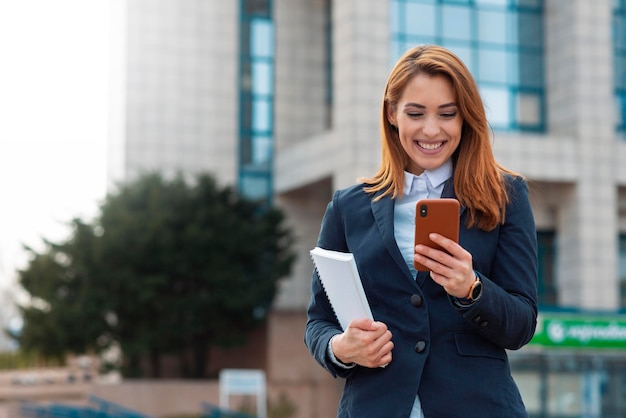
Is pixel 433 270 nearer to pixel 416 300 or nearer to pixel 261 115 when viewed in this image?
pixel 416 300

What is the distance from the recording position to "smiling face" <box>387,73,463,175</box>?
8.35ft

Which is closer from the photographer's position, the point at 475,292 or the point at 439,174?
the point at 475,292

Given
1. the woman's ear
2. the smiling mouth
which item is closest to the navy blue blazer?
the smiling mouth

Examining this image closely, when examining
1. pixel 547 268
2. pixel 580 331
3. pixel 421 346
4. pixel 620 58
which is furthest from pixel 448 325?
pixel 620 58

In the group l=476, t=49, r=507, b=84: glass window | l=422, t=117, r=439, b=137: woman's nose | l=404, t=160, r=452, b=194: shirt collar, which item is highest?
l=476, t=49, r=507, b=84: glass window

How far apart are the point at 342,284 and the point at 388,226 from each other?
24 centimetres

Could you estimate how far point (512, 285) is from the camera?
97.0 inches

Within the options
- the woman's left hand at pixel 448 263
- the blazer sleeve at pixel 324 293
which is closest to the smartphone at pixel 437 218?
the woman's left hand at pixel 448 263

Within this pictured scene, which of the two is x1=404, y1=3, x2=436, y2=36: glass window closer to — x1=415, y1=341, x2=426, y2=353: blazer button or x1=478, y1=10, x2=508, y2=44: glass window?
x1=478, y1=10, x2=508, y2=44: glass window

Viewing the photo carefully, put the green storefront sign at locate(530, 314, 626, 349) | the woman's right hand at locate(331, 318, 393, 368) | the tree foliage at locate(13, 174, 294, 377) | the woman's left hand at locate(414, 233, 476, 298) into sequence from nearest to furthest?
the woman's left hand at locate(414, 233, 476, 298) → the woman's right hand at locate(331, 318, 393, 368) → the green storefront sign at locate(530, 314, 626, 349) → the tree foliage at locate(13, 174, 294, 377)

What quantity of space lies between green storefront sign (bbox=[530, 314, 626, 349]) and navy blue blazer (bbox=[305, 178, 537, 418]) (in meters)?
24.7

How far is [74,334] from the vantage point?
30.4 meters

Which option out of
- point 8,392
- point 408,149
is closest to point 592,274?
point 8,392

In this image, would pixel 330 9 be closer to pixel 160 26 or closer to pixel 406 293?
pixel 160 26
